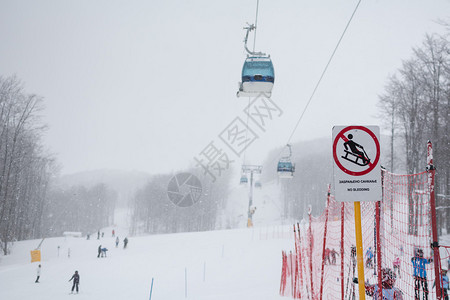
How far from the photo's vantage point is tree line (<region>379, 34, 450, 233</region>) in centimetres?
1742

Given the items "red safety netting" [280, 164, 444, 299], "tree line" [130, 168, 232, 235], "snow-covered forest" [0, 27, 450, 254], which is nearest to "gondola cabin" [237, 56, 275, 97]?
"red safety netting" [280, 164, 444, 299]

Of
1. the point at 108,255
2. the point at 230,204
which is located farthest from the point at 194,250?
the point at 230,204

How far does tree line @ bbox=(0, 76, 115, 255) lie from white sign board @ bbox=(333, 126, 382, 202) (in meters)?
27.5

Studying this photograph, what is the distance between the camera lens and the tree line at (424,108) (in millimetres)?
17422

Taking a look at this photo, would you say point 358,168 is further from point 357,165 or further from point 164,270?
point 164,270

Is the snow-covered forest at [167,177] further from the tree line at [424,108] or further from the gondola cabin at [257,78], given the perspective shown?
the gondola cabin at [257,78]

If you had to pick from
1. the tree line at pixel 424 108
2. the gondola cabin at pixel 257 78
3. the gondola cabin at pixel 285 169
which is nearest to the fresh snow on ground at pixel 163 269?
the gondola cabin at pixel 285 169

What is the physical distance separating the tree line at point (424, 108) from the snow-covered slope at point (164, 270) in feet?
36.0

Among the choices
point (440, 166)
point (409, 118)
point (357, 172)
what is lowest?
point (357, 172)

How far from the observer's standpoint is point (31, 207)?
4606 centimetres

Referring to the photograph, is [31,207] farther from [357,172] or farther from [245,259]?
[357,172]

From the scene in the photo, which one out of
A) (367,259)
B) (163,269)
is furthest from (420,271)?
(163,269)

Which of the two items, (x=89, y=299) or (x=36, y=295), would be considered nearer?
(x=89, y=299)

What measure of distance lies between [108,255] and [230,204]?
71795 millimetres
